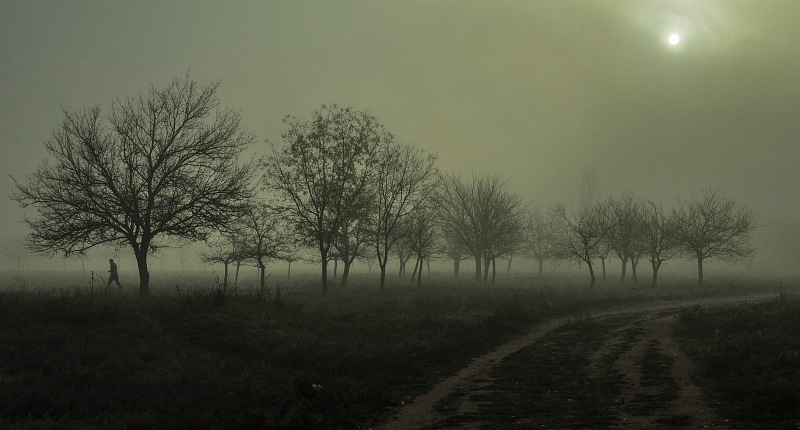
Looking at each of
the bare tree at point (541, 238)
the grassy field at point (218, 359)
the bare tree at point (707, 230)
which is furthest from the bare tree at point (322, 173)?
the bare tree at point (541, 238)

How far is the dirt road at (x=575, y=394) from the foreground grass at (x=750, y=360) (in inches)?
23.1

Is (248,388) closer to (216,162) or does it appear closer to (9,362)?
(9,362)

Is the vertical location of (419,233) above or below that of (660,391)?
above

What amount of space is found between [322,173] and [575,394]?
2824cm

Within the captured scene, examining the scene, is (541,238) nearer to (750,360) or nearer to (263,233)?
(263,233)

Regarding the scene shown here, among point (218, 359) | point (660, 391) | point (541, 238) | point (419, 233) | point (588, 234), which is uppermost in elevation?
point (541, 238)

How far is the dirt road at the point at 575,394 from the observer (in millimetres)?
9500

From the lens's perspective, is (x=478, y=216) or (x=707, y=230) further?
(x=478, y=216)

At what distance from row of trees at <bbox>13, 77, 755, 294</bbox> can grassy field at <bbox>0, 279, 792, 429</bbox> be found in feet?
23.3

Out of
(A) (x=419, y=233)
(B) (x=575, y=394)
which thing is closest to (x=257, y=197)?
(A) (x=419, y=233)

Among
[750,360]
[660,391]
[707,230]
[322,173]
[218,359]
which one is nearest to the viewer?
[660,391]

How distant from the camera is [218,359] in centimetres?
1384

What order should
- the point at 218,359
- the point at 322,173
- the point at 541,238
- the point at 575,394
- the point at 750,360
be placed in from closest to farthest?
the point at 575,394
the point at 750,360
the point at 218,359
the point at 322,173
the point at 541,238

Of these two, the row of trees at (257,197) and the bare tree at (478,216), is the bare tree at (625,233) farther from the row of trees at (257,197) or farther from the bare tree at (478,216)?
the bare tree at (478,216)
